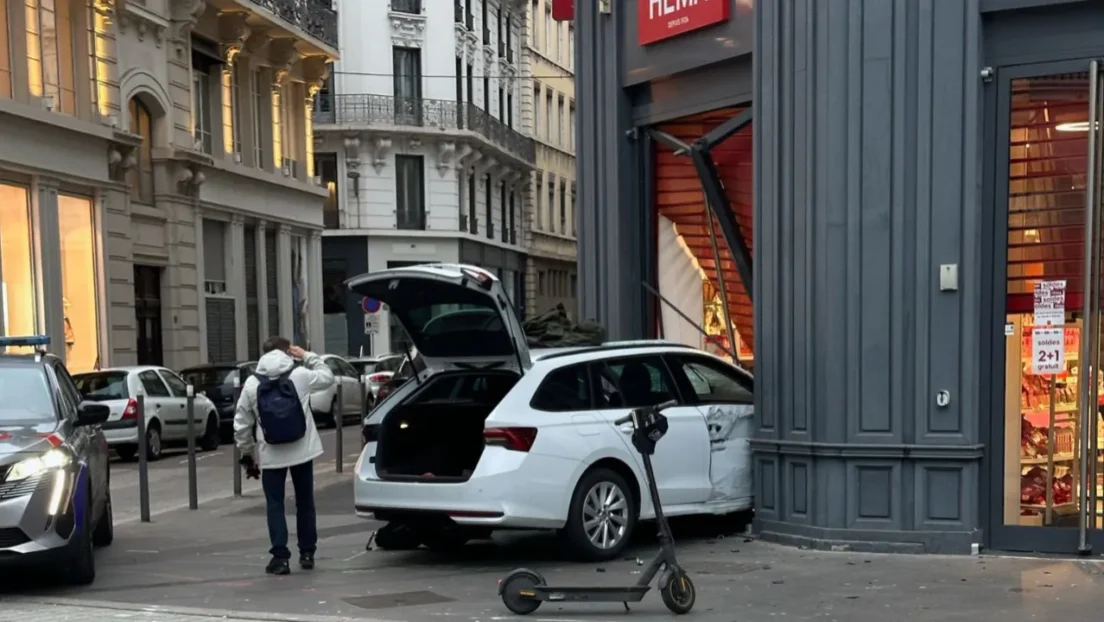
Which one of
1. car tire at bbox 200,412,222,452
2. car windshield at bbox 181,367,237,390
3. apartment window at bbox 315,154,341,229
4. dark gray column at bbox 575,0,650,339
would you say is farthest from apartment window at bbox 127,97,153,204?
dark gray column at bbox 575,0,650,339

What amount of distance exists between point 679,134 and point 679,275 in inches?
58.0

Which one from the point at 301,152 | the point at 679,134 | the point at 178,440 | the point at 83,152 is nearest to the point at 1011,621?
the point at 679,134

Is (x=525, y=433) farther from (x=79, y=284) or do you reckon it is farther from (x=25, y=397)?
(x=79, y=284)

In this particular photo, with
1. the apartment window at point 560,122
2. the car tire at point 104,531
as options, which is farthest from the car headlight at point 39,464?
the apartment window at point 560,122

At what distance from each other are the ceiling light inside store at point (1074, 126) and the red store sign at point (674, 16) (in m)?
2.87

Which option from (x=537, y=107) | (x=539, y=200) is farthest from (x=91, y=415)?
(x=537, y=107)

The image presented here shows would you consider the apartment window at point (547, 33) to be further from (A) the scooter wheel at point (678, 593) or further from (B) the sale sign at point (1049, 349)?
(A) the scooter wheel at point (678, 593)

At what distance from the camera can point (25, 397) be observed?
31.5 feet

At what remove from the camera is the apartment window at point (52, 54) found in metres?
24.2

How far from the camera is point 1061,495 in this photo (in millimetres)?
9297

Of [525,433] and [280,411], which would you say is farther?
[280,411]

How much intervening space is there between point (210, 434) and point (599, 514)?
14385 mm

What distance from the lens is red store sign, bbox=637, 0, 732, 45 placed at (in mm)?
11062

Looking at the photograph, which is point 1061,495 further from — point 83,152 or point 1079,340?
point 83,152
